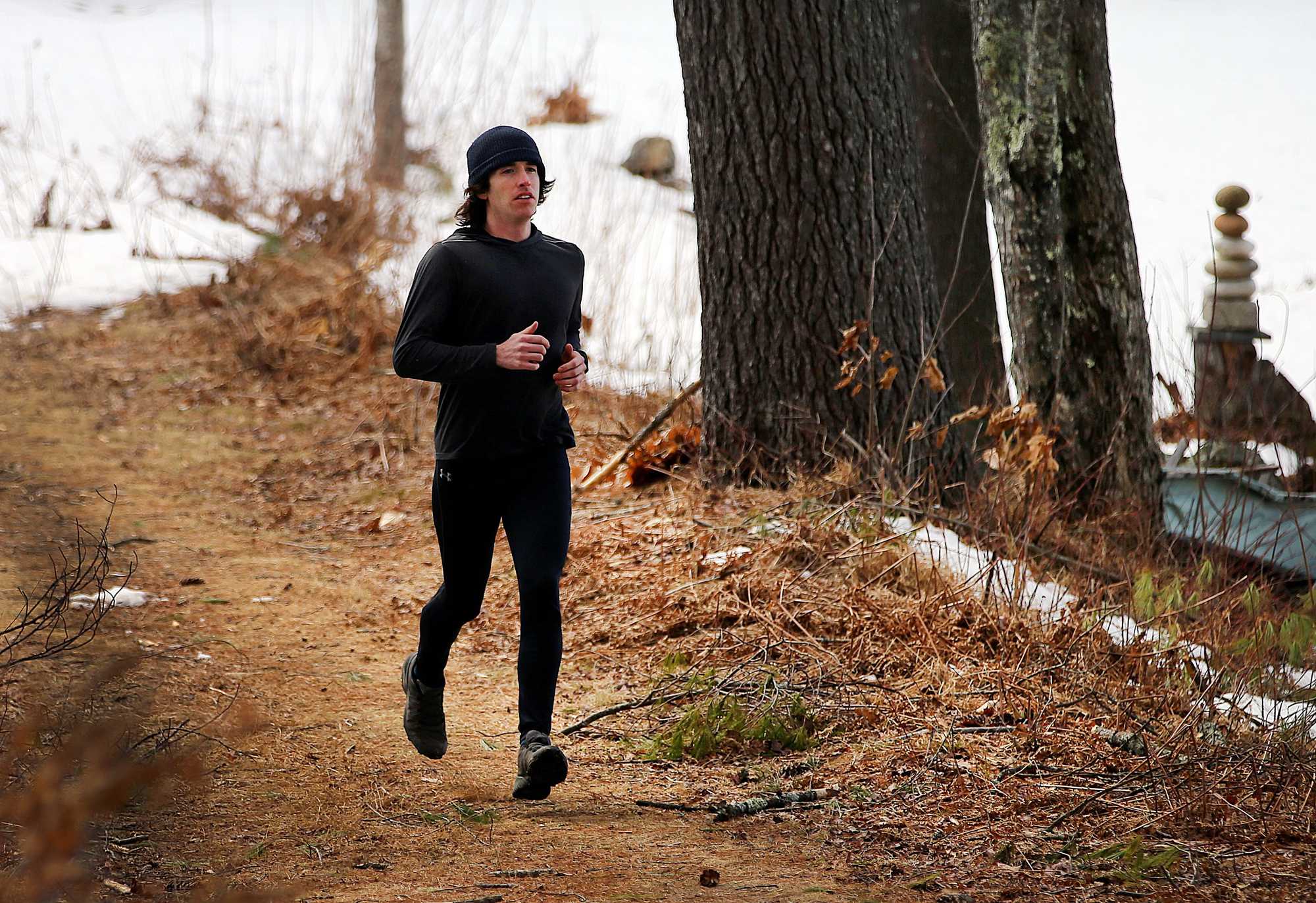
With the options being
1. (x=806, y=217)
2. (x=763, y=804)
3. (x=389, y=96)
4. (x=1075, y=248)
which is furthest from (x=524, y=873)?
(x=389, y=96)

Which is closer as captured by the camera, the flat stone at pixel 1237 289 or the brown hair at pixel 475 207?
the brown hair at pixel 475 207

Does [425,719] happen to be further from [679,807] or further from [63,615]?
[63,615]

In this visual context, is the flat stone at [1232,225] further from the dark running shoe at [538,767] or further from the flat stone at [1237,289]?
the dark running shoe at [538,767]

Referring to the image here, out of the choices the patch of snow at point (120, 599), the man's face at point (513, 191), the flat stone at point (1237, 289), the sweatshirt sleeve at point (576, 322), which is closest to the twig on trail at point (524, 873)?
the sweatshirt sleeve at point (576, 322)

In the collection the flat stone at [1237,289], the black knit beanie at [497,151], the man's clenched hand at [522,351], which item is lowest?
the flat stone at [1237,289]

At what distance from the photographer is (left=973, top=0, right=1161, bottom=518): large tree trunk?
22.2ft

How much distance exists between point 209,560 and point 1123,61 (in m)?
18.4

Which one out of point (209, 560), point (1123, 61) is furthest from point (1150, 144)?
point (209, 560)

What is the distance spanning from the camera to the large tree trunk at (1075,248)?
22.2 feet

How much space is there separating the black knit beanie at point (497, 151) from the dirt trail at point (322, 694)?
5.23ft

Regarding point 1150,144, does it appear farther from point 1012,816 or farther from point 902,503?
point 1012,816

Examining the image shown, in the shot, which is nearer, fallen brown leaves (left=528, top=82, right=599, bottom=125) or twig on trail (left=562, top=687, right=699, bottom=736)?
twig on trail (left=562, top=687, right=699, bottom=736)

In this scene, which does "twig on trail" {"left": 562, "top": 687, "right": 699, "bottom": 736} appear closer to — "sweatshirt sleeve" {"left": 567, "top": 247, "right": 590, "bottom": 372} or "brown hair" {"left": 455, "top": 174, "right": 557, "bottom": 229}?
"sweatshirt sleeve" {"left": 567, "top": 247, "right": 590, "bottom": 372}

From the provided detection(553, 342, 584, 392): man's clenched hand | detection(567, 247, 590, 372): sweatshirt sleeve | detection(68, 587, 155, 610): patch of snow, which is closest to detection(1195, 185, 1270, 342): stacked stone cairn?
detection(567, 247, 590, 372): sweatshirt sleeve
